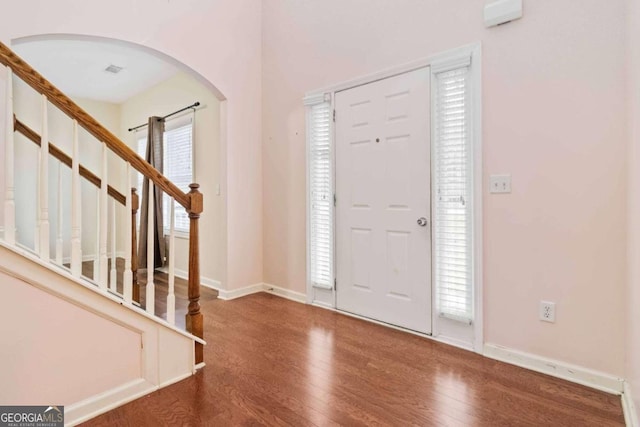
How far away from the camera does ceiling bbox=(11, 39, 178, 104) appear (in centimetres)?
388

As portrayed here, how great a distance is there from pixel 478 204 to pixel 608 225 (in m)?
0.71

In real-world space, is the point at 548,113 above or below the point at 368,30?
below

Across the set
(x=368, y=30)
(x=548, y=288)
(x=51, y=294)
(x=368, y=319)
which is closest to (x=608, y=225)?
(x=548, y=288)

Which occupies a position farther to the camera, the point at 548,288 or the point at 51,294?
the point at 548,288

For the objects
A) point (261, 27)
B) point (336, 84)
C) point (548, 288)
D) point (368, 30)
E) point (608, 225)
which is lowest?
point (548, 288)

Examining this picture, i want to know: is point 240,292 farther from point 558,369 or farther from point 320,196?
point 558,369

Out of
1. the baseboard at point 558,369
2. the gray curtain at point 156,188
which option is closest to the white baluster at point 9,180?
the baseboard at point 558,369

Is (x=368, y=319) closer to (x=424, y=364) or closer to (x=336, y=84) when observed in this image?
(x=424, y=364)

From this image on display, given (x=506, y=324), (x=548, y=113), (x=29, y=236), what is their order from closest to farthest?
(x=548, y=113)
(x=506, y=324)
(x=29, y=236)

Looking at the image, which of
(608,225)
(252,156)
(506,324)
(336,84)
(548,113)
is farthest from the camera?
(252,156)

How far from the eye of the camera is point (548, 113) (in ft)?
6.78

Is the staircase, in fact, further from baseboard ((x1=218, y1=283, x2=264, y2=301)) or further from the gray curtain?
the gray curtain

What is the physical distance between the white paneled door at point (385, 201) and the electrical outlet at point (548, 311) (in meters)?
0.75

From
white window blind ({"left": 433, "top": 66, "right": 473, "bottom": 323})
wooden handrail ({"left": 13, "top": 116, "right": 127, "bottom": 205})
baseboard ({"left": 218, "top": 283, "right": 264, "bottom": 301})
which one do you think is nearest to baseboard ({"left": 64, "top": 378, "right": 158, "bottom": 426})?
wooden handrail ({"left": 13, "top": 116, "right": 127, "bottom": 205})
